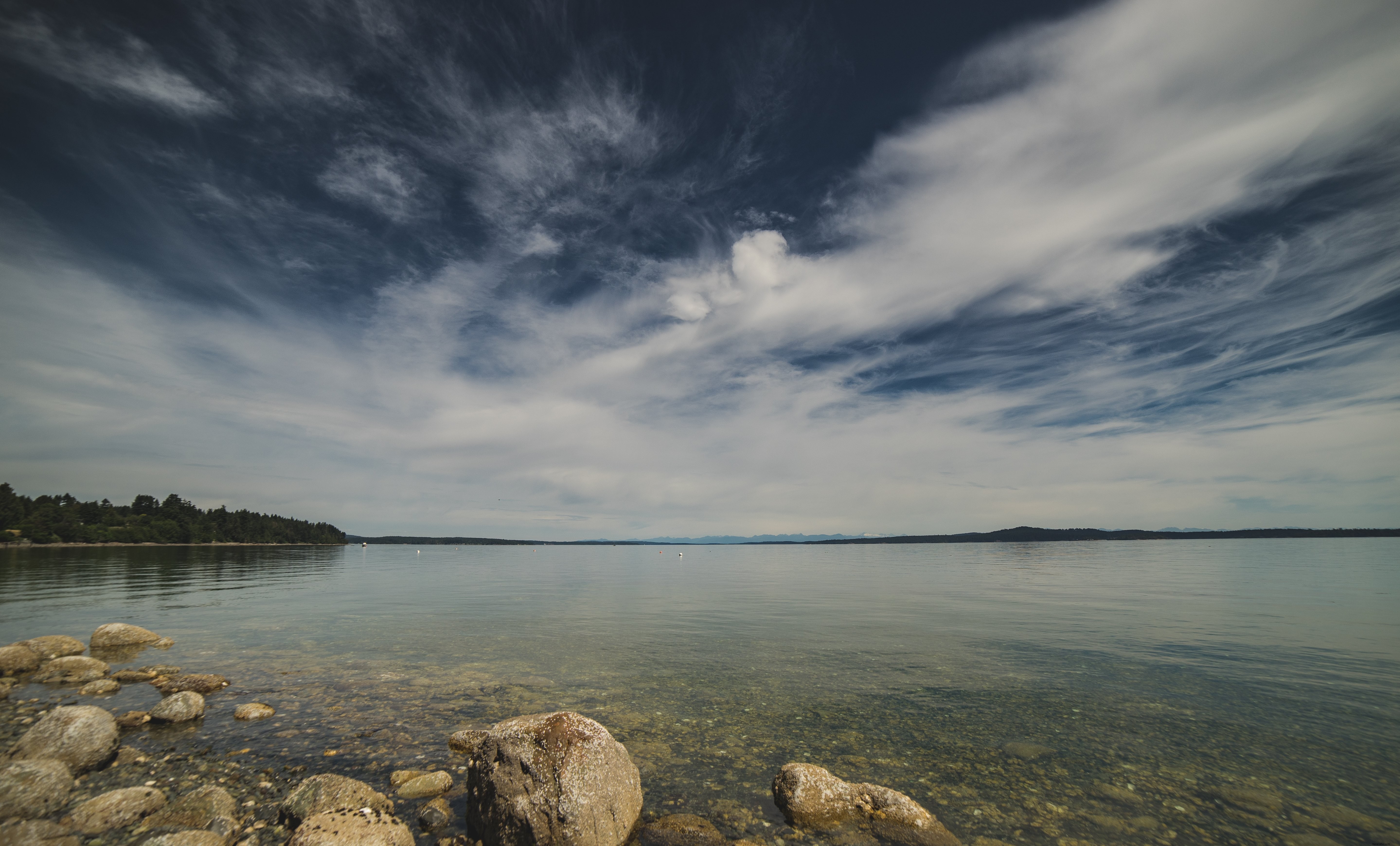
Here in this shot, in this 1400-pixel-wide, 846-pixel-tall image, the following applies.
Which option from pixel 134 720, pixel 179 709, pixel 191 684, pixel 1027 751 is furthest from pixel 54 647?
pixel 1027 751

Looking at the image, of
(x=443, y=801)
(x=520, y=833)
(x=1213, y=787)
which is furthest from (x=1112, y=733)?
(x=443, y=801)

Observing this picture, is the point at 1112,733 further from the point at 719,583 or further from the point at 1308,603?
the point at 719,583

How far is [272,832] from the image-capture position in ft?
28.9

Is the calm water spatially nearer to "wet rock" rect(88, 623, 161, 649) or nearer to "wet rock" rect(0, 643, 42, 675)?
"wet rock" rect(88, 623, 161, 649)

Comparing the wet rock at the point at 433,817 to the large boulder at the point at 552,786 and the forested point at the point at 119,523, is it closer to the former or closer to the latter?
the large boulder at the point at 552,786

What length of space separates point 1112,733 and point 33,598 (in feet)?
203

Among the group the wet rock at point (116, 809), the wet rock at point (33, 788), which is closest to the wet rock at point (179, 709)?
the wet rock at point (33, 788)

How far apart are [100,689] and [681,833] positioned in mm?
19608

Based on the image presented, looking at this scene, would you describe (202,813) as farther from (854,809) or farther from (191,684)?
(191,684)

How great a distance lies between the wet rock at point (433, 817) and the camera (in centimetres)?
912

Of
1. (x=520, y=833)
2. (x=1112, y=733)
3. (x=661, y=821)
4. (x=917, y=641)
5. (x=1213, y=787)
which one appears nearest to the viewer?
(x=520, y=833)

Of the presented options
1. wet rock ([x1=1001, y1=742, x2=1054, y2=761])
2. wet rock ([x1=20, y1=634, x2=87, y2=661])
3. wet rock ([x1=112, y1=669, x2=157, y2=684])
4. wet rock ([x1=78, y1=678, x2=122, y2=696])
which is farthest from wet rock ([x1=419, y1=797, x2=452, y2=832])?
wet rock ([x1=20, y1=634, x2=87, y2=661])

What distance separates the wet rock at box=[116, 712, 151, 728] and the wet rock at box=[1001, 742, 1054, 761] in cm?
2128

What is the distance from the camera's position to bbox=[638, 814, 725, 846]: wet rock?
879 cm
